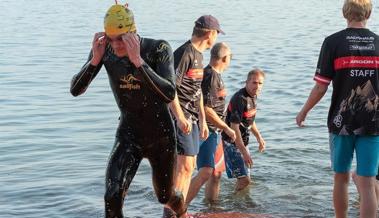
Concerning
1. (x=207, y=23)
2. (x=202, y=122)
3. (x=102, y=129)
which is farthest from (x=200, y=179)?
(x=102, y=129)

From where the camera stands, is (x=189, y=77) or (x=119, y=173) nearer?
(x=119, y=173)

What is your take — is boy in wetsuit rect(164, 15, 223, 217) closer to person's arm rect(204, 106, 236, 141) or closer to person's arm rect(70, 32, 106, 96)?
person's arm rect(204, 106, 236, 141)

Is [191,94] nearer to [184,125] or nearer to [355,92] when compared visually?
[184,125]

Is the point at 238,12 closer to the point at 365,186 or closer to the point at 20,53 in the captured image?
the point at 20,53

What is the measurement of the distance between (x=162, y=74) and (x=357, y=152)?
171 centimetres

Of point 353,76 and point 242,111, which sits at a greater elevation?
point 353,76

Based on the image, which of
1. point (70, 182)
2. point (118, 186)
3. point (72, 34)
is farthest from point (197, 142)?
point (72, 34)

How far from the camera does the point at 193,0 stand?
151 ft

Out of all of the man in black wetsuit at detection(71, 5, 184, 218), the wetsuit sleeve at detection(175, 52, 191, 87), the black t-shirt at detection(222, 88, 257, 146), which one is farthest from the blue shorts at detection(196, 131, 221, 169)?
the man in black wetsuit at detection(71, 5, 184, 218)

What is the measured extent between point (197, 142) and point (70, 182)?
317 centimetres

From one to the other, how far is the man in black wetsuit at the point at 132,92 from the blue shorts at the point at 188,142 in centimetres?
66

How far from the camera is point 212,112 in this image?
305 inches

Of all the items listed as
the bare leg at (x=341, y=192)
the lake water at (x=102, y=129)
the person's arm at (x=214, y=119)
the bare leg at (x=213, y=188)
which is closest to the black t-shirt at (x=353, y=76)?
the bare leg at (x=341, y=192)

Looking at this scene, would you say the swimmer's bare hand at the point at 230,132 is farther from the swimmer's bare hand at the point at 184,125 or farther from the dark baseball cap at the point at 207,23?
the dark baseball cap at the point at 207,23
